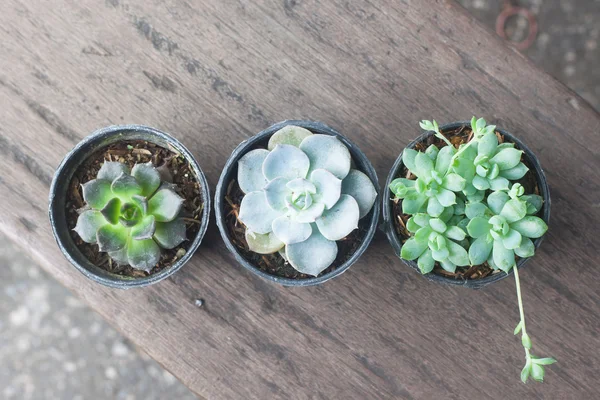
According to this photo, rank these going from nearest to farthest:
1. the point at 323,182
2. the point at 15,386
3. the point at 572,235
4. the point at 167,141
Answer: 1. the point at 323,182
2. the point at 167,141
3. the point at 572,235
4. the point at 15,386

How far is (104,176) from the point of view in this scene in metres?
0.79

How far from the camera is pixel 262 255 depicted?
0.90m

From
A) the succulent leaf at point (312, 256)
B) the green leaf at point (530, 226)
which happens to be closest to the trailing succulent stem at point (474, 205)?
the green leaf at point (530, 226)

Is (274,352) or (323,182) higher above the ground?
(323,182)

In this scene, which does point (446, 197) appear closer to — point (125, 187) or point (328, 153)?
point (328, 153)

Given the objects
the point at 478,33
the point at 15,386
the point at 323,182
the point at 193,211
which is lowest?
the point at 15,386

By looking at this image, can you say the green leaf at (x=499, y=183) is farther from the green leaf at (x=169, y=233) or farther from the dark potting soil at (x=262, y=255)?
the green leaf at (x=169, y=233)

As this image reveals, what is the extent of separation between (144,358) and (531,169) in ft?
4.05

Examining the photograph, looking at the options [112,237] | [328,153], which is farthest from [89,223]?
[328,153]

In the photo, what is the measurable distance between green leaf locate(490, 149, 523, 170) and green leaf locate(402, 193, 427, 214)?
11cm

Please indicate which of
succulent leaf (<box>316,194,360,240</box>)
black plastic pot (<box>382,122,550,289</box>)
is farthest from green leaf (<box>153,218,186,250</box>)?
black plastic pot (<box>382,122,550,289</box>)

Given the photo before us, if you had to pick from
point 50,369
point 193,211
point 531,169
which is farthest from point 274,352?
point 50,369

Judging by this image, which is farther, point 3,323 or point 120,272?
point 3,323

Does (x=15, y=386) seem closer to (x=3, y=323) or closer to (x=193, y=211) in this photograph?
(x=3, y=323)
